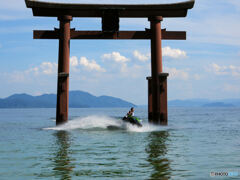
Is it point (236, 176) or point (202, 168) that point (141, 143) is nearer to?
point (202, 168)

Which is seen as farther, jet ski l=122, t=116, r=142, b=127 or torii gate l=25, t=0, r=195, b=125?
jet ski l=122, t=116, r=142, b=127

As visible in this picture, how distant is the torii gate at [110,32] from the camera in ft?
58.6

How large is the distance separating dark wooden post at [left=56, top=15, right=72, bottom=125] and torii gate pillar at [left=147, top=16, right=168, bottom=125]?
186 inches

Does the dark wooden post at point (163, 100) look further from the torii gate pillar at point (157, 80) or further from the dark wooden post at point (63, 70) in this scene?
the dark wooden post at point (63, 70)

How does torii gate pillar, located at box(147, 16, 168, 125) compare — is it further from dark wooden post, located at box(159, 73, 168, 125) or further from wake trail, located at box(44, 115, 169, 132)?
wake trail, located at box(44, 115, 169, 132)

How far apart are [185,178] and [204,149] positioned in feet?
16.9

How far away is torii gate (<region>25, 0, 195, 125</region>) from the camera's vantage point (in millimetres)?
17859

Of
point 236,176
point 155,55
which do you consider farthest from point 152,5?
point 236,176

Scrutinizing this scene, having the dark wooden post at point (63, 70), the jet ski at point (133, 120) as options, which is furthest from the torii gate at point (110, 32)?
the jet ski at point (133, 120)

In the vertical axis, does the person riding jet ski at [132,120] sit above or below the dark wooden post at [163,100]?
below

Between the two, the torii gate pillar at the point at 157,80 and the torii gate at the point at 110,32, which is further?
the torii gate pillar at the point at 157,80

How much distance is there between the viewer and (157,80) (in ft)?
61.7

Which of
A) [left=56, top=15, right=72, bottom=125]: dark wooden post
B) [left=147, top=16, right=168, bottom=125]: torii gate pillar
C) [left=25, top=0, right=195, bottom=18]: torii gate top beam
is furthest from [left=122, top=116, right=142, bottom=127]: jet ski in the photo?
[left=25, top=0, right=195, bottom=18]: torii gate top beam

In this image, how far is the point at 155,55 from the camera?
19.0 metres
